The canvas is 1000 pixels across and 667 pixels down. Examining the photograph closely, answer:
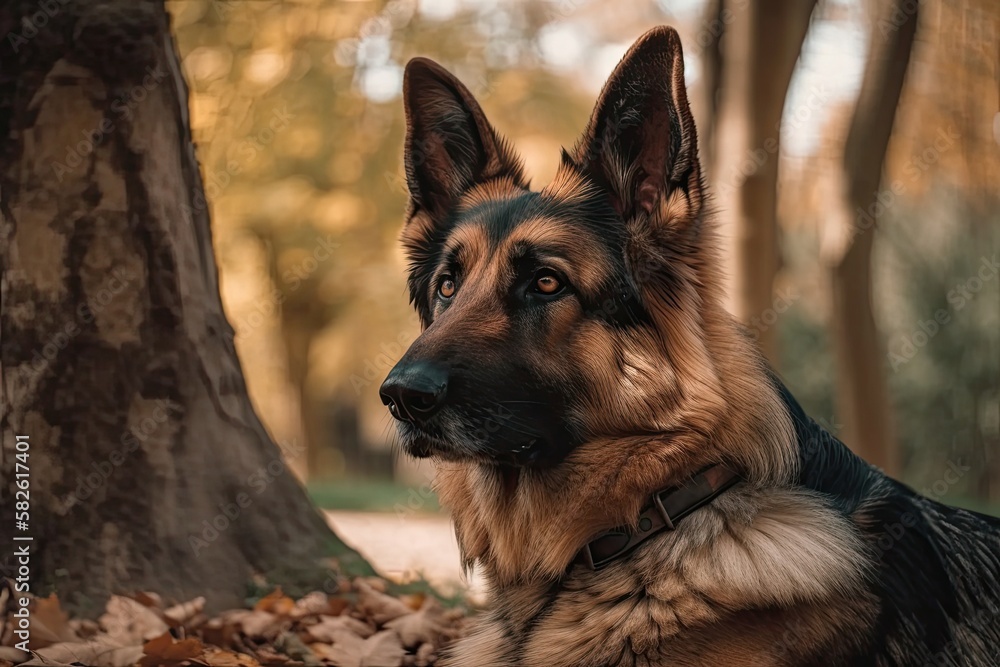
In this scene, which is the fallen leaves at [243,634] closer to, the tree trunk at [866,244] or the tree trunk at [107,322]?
the tree trunk at [107,322]

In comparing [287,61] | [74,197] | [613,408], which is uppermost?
[287,61]

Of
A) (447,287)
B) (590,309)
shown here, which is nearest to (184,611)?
(447,287)

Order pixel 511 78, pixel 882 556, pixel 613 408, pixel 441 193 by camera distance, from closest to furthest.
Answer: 1. pixel 882 556
2. pixel 613 408
3. pixel 441 193
4. pixel 511 78

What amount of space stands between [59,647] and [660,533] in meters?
2.70

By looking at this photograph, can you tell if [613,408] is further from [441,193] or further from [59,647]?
[59,647]

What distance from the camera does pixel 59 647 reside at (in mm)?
3957

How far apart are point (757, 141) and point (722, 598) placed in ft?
19.5

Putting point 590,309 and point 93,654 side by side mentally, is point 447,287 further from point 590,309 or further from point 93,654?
point 93,654

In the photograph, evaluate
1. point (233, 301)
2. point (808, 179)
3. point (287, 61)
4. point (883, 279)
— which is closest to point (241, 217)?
point (233, 301)

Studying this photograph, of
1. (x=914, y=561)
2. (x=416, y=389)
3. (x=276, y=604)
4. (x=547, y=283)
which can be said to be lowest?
(x=276, y=604)

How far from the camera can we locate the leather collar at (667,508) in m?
3.46

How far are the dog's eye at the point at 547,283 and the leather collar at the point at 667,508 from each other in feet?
3.02

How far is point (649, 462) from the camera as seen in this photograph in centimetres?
353

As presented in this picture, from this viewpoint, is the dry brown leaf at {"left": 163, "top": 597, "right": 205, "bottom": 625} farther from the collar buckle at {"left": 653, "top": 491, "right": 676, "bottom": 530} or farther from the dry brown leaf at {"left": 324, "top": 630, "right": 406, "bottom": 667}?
the collar buckle at {"left": 653, "top": 491, "right": 676, "bottom": 530}
